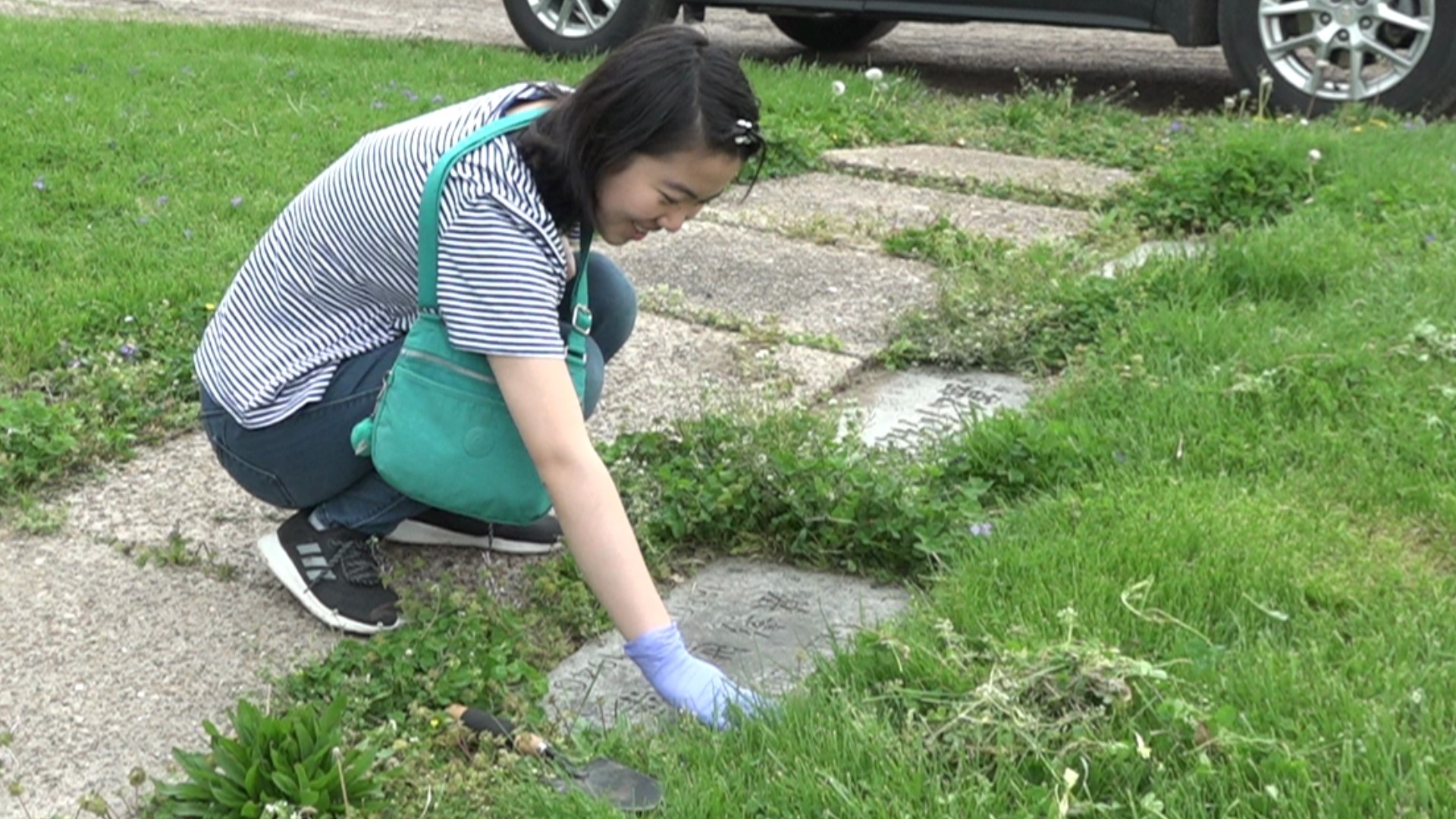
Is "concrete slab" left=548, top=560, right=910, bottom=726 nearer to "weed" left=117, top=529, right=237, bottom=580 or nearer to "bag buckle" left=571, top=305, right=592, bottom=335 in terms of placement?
"bag buckle" left=571, top=305, right=592, bottom=335

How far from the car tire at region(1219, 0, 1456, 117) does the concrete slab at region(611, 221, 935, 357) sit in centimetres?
239

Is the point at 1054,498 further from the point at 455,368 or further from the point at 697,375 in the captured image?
the point at 455,368

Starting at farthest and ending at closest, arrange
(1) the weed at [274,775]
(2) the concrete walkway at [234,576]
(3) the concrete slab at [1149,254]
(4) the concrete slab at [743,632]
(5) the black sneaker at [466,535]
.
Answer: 1. (3) the concrete slab at [1149,254]
2. (5) the black sneaker at [466,535]
3. (4) the concrete slab at [743,632]
4. (2) the concrete walkway at [234,576]
5. (1) the weed at [274,775]

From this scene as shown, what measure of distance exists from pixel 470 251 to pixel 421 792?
714 millimetres

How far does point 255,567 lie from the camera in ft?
8.80

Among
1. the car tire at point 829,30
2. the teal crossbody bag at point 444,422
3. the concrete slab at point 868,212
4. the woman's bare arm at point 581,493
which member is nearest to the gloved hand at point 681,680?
the woman's bare arm at point 581,493

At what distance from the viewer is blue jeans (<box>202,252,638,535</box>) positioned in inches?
98.0

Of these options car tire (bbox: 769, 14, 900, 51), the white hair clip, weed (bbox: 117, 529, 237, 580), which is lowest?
car tire (bbox: 769, 14, 900, 51)

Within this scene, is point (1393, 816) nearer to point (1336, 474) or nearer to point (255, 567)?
point (1336, 474)

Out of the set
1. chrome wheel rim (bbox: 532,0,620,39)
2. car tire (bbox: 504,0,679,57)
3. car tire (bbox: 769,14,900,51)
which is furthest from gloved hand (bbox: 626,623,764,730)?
car tire (bbox: 769,14,900,51)

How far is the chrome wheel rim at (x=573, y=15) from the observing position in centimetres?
709

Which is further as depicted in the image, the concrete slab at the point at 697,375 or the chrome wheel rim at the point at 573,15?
the chrome wheel rim at the point at 573,15

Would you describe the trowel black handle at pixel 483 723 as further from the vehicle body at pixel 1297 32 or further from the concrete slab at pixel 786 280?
the vehicle body at pixel 1297 32

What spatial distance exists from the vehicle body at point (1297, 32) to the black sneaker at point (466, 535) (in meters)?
4.10
